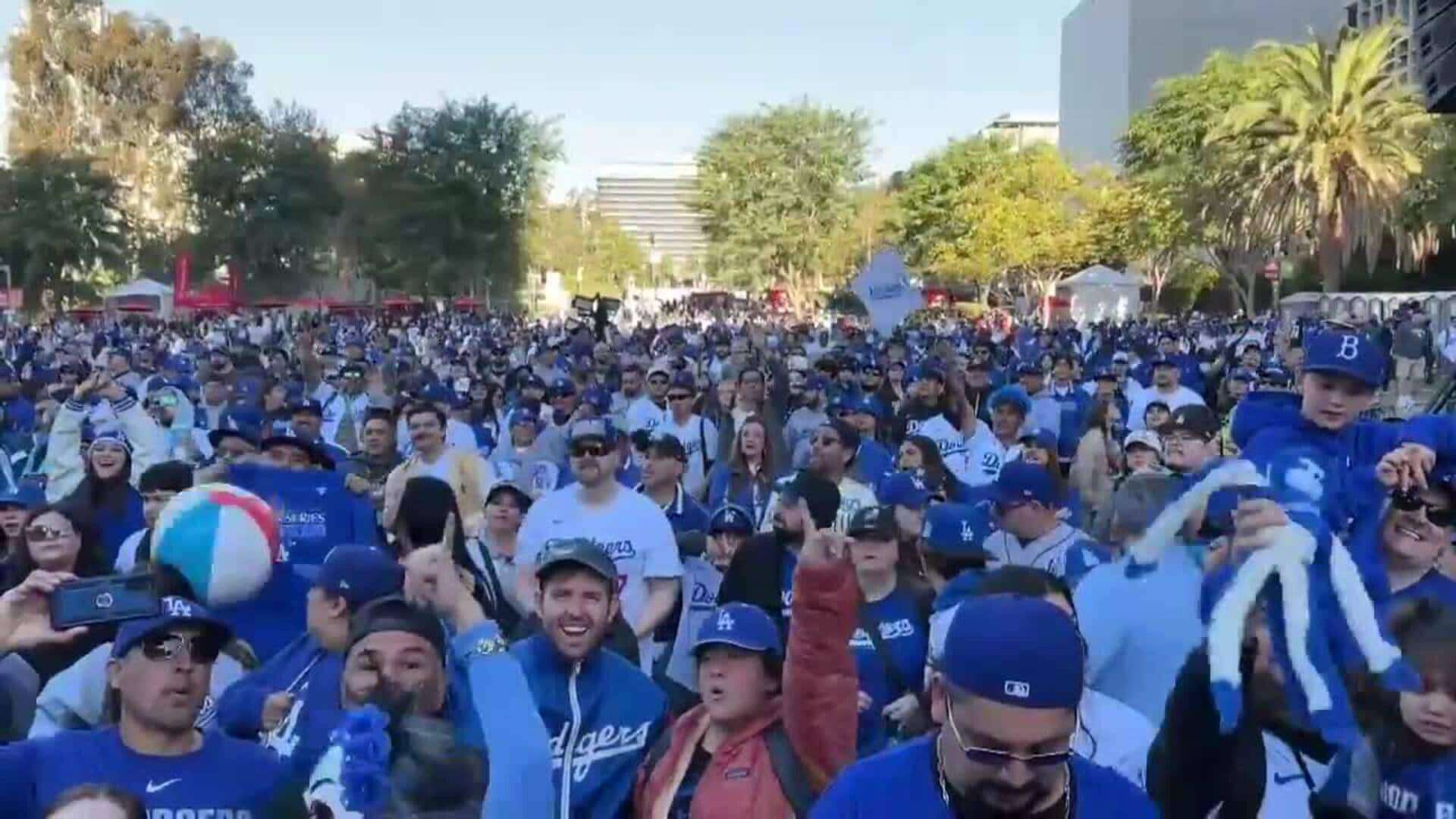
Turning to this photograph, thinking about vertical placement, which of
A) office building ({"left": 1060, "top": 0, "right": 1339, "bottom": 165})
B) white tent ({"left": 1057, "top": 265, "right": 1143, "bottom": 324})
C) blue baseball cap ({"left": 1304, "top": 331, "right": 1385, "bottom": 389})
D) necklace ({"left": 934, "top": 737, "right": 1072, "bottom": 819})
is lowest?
white tent ({"left": 1057, "top": 265, "right": 1143, "bottom": 324})

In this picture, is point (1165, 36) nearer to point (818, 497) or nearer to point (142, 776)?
point (818, 497)

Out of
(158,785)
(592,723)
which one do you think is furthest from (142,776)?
(592,723)

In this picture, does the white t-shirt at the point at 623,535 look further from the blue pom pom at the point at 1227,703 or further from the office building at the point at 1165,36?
the office building at the point at 1165,36

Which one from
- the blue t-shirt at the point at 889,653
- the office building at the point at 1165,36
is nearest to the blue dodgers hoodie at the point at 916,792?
the blue t-shirt at the point at 889,653

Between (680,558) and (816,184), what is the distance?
2568 inches

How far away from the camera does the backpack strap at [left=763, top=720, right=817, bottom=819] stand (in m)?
3.52

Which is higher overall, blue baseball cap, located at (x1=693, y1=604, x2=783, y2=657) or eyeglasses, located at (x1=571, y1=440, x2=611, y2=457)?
eyeglasses, located at (x1=571, y1=440, x2=611, y2=457)

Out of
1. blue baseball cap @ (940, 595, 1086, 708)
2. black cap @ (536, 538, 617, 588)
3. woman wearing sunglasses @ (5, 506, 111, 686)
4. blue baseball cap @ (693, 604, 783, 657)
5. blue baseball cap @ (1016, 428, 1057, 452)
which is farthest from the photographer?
blue baseball cap @ (1016, 428, 1057, 452)

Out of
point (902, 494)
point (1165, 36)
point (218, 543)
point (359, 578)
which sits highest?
point (1165, 36)

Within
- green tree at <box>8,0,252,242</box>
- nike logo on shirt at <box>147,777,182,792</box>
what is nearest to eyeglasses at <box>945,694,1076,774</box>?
nike logo on shirt at <box>147,777,182,792</box>

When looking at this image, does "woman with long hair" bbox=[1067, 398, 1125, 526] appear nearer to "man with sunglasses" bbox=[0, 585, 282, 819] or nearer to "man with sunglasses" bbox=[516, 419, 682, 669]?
"man with sunglasses" bbox=[516, 419, 682, 669]

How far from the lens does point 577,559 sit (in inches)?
157

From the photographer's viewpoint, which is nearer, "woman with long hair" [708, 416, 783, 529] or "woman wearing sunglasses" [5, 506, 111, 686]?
"woman wearing sunglasses" [5, 506, 111, 686]

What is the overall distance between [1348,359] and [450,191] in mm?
55478
